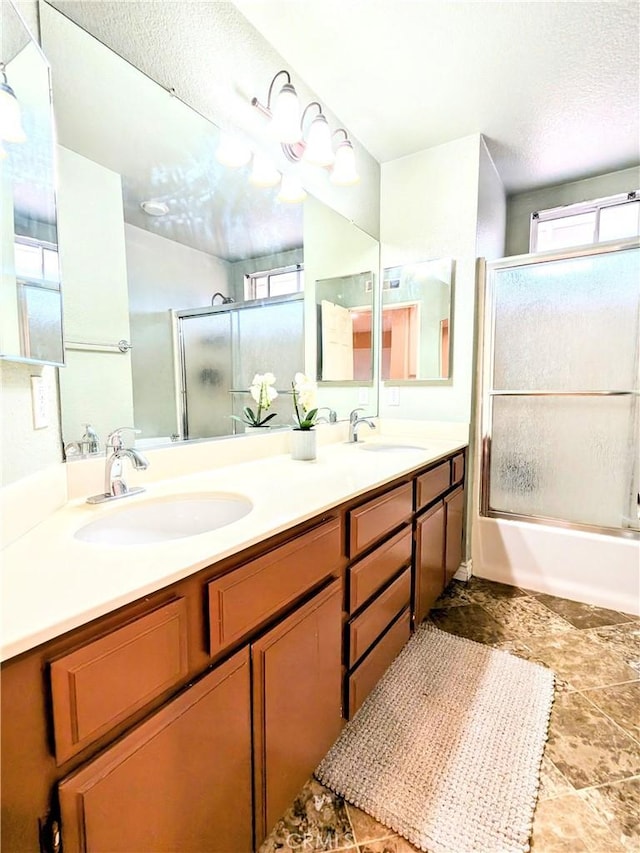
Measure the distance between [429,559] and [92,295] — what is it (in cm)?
164

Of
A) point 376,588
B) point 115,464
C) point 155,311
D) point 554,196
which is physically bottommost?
point 376,588

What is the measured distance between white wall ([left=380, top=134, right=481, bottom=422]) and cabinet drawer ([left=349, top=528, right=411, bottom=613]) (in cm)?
107

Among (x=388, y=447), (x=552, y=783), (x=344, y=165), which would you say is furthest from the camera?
(x=388, y=447)

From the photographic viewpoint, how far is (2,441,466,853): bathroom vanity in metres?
0.50

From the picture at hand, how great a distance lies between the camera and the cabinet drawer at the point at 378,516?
1.15 metres

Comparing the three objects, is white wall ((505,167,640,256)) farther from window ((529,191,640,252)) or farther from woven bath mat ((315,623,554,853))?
woven bath mat ((315,623,554,853))

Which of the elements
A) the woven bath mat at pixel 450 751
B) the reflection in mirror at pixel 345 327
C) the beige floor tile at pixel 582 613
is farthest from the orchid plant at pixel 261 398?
the beige floor tile at pixel 582 613

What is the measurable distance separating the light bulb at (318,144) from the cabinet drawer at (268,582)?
161 cm

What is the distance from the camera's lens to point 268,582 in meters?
0.83

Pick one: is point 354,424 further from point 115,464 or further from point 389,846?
point 389,846

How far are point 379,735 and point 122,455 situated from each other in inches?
48.1

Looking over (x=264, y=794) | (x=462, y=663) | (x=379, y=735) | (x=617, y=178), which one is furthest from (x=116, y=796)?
(x=617, y=178)

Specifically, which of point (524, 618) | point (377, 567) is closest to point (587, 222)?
point (524, 618)

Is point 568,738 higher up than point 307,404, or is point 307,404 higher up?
point 307,404
